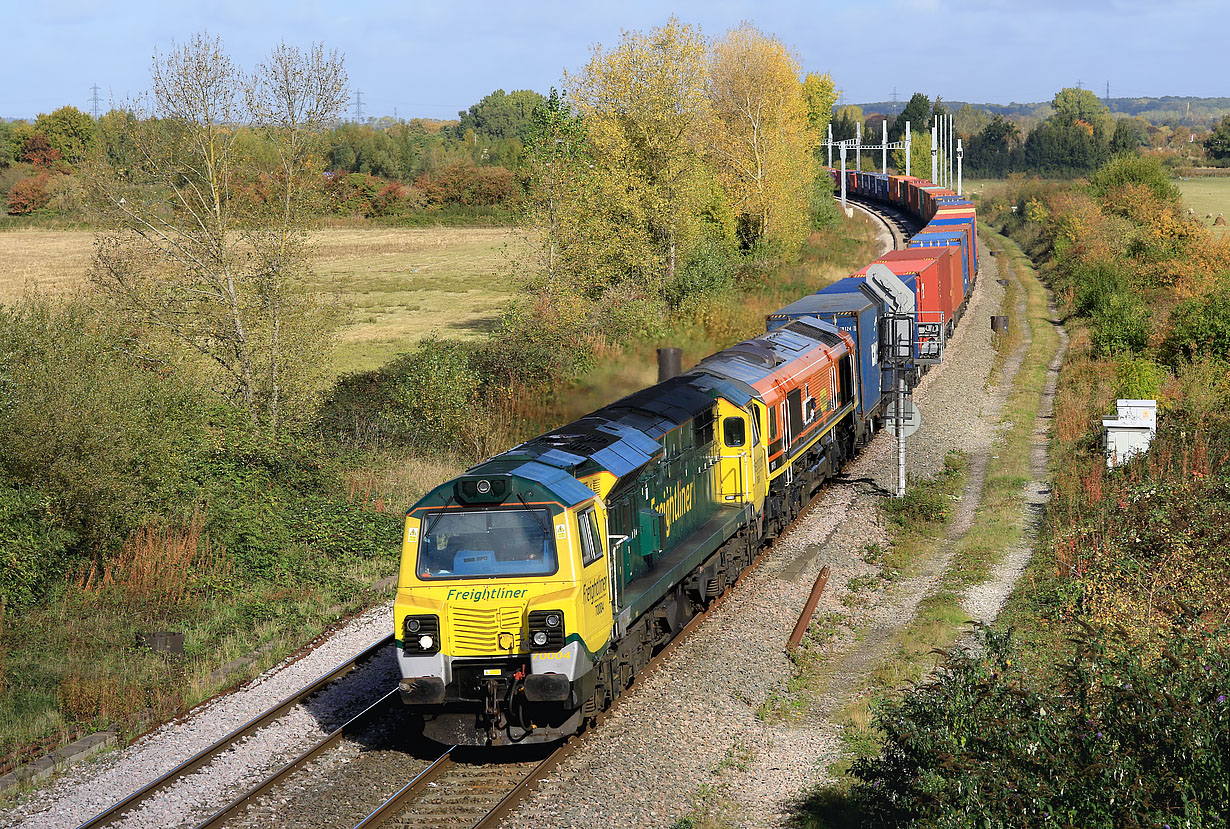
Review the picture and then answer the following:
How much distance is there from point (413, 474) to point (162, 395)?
693 cm

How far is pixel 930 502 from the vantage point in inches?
917

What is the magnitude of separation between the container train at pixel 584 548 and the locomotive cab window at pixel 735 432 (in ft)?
0.10

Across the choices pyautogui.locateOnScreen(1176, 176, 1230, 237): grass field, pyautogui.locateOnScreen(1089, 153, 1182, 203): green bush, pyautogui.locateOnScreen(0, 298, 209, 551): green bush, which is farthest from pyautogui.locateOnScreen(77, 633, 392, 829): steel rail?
pyautogui.locateOnScreen(1176, 176, 1230, 237): grass field

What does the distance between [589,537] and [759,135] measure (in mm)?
48082

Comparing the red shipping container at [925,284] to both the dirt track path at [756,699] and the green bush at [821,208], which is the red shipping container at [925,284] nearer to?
the dirt track path at [756,699]

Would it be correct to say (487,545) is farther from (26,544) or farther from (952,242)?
(952,242)

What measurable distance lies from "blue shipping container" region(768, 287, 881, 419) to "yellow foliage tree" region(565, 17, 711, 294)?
1286 centimetres

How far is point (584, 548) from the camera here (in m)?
12.4

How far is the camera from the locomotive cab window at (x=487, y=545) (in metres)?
12.2

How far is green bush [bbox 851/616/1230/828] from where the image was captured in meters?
7.26

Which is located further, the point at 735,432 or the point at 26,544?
the point at 735,432

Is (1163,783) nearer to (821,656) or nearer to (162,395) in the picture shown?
(821,656)

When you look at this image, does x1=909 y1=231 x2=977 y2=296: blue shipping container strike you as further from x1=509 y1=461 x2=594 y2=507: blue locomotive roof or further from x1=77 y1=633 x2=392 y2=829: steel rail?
x1=509 y1=461 x2=594 y2=507: blue locomotive roof

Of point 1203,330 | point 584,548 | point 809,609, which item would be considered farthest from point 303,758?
point 1203,330
